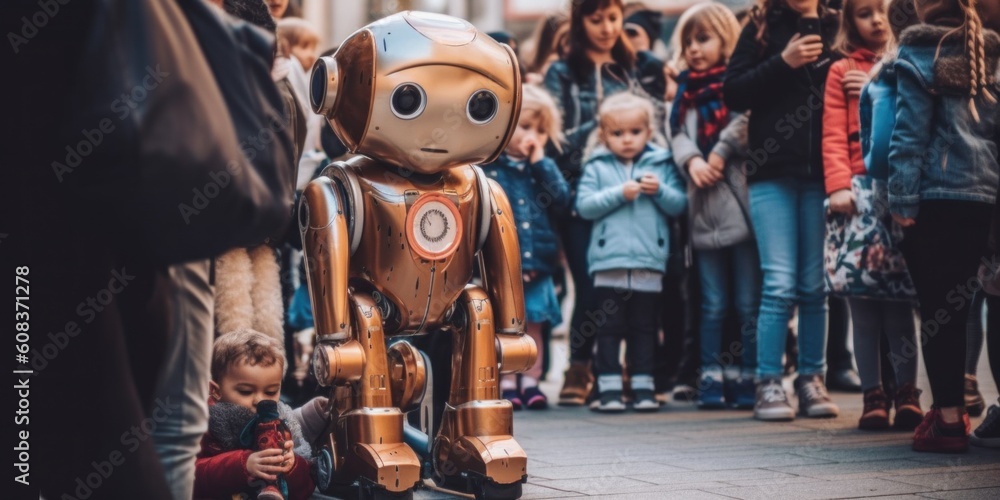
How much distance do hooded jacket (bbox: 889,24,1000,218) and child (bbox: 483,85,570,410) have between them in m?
2.15

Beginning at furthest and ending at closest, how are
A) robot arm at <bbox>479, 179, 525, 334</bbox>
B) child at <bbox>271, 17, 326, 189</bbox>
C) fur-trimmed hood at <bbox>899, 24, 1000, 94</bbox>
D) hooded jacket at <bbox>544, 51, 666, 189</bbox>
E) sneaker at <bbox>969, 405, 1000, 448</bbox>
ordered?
1. hooded jacket at <bbox>544, 51, 666, 189</bbox>
2. child at <bbox>271, 17, 326, 189</bbox>
3. sneaker at <bbox>969, 405, 1000, 448</bbox>
4. fur-trimmed hood at <bbox>899, 24, 1000, 94</bbox>
5. robot arm at <bbox>479, 179, 525, 334</bbox>

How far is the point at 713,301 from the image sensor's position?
6.70m

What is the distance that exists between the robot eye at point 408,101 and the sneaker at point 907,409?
2886 millimetres

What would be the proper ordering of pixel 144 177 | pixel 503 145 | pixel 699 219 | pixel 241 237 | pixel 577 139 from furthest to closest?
pixel 577 139 → pixel 699 219 → pixel 503 145 → pixel 241 237 → pixel 144 177

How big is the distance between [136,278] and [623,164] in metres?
4.63

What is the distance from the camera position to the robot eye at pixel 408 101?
400 centimetres

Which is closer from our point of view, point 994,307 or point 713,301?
point 994,307

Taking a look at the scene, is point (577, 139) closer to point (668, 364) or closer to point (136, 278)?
point (668, 364)

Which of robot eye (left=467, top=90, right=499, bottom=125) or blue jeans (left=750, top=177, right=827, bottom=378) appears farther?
blue jeans (left=750, top=177, right=827, bottom=378)

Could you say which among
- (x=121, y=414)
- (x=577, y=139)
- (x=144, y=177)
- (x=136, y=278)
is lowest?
(x=121, y=414)

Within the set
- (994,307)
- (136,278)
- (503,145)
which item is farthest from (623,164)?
(136,278)

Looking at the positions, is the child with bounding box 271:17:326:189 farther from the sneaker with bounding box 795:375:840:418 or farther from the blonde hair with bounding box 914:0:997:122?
the blonde hair with bounding box 914:0:997:122

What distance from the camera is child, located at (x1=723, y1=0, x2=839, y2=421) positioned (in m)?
6.05

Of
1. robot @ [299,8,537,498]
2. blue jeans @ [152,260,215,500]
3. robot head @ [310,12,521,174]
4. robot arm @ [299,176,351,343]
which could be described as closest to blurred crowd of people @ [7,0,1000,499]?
blue jeans @ [152,260,215,500]
